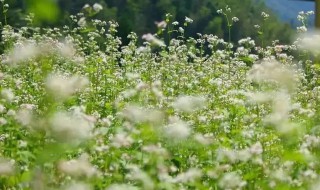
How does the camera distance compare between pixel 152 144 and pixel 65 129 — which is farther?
pixel 152 144

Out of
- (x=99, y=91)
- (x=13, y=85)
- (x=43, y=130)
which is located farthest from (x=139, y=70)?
(x=43, y=130)

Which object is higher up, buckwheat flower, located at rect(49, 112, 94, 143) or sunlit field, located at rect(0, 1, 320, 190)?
sunlit field, located at rect(0, 1, 320, 190)

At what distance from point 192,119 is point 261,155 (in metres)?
1.64

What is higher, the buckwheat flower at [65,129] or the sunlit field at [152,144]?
the sunlit field at [152,144]

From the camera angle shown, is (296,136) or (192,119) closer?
(296,136)

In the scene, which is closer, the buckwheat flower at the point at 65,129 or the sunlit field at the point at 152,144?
the buckwheat flower at the point at 65,129

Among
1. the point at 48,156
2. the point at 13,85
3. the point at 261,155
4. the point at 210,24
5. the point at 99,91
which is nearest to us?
the point at 48,156

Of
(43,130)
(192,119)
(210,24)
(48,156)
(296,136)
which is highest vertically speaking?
(210,24)

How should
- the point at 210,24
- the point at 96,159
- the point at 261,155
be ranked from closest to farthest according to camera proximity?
1. the point at 261,155
2. the point at 96,159
3. the point at 210,24

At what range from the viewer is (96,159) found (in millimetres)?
3402

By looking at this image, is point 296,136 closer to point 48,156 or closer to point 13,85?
point 48,156

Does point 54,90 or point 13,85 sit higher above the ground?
point 13,85

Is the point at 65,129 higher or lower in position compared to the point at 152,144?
lower

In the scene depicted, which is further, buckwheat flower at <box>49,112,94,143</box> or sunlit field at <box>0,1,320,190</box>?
sunlit field at <box>0,1,320,190</box>
